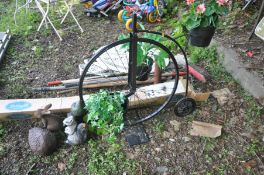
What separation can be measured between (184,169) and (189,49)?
239cm

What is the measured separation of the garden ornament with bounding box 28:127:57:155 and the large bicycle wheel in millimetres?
525

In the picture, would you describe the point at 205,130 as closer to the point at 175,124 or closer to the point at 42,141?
the point at 175,124

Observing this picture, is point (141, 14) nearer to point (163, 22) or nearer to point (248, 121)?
point (163, 22)

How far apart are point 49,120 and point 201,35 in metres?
2.01

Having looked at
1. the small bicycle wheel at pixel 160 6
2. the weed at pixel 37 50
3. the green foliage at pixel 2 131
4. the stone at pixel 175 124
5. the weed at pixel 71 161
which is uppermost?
the small bicycle wheel at pixel 160 6

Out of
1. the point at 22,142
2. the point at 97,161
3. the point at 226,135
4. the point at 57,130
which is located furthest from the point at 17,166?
the point at 226,135

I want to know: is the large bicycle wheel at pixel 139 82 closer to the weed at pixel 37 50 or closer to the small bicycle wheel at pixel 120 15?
the weed at pixel 37 50

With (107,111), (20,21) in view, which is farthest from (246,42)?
(20,21)

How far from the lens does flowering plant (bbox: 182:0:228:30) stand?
291cm

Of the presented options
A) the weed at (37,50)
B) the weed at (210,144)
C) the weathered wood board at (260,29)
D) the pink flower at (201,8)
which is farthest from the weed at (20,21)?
the weathered wood board at (260,29)

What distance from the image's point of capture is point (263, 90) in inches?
139

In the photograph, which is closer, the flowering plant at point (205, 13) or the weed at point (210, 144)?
the flowering plant at point (205, 13)

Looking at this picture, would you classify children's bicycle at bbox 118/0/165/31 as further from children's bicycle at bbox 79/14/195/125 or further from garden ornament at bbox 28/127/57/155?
garden ornament at bbox 28/127/57/155

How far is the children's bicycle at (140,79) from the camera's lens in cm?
277
